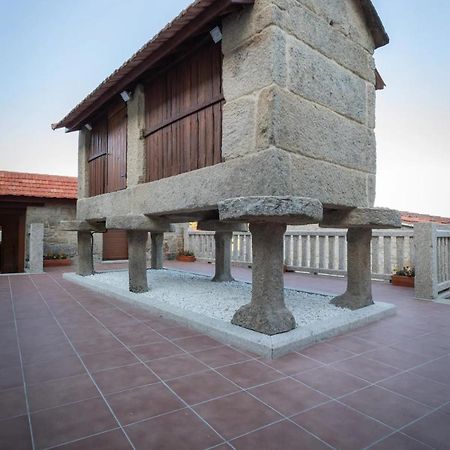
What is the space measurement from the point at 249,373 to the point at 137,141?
12.5 ft

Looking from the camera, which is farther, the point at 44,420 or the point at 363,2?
the point at 363,2

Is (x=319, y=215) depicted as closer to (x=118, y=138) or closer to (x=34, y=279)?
(x=118, y=138)

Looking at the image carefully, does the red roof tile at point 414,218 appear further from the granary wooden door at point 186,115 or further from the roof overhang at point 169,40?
the granary wooden door at point 186,115

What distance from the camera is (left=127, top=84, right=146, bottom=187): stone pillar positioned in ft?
16.5

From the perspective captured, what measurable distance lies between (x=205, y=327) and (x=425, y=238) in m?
3.79

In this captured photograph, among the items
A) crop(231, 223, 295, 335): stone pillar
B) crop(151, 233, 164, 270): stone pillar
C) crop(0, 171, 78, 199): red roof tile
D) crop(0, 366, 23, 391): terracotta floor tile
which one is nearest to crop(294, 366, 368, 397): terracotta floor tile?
crop(231, 223, 295, 335): stone pillar

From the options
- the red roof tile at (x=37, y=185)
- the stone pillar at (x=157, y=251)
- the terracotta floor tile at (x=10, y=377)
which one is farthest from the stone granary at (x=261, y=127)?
the red roof tile at (x=37, y=185)

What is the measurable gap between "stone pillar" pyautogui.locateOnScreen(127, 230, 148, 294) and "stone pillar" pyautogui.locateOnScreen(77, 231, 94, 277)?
2.70m

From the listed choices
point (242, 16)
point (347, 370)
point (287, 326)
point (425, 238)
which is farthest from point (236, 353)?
point (425, 238)

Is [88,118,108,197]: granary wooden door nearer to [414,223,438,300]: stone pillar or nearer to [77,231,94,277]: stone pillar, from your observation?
[77,231,94,277]: stone pillar

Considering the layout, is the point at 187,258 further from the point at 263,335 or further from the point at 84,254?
the point at 263,335

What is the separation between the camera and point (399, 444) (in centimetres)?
164

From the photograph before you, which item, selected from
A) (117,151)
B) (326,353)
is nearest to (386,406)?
(326,353)

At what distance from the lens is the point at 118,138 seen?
581 cm
